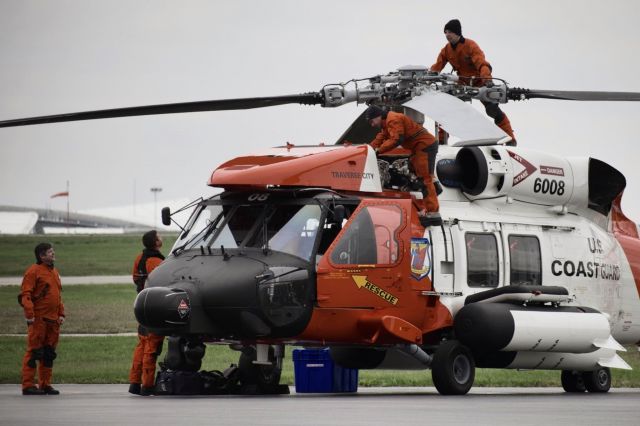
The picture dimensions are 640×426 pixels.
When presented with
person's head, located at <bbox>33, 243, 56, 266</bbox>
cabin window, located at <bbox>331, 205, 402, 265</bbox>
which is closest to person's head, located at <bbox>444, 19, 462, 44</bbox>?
cabin window, located at <bbox>331, 205, 402, 265</bbox>

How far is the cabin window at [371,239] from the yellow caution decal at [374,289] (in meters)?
0.18

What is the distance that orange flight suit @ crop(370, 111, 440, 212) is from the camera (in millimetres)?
17078

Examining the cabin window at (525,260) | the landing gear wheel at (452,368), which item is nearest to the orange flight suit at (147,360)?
the landing gear wheel at (452,368)

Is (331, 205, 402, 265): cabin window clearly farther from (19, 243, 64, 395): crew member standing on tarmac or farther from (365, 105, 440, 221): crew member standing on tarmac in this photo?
(19, 243, 64, 395): crew member standing on tarmac

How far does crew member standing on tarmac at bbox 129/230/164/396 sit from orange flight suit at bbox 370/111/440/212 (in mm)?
3405

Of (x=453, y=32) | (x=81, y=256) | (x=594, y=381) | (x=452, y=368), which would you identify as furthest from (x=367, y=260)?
(x=81, y=256)

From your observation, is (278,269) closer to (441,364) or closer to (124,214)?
(441,364)

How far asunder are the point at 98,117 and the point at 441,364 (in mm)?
→ 5131

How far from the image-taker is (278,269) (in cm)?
1584

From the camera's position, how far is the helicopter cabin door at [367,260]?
16.2m

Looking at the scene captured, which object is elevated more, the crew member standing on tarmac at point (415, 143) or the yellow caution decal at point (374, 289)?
the crew member standing on tarmac at point (415, 143)

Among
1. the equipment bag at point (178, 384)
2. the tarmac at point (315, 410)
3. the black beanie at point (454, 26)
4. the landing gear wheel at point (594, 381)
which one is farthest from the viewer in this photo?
the landing gear wheel at point (594, 381)

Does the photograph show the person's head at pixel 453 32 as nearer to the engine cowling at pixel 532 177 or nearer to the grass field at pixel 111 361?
the engine cowling at pixel 532 177

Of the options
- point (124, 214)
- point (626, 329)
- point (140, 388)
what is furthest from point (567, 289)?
point (124, 214)
